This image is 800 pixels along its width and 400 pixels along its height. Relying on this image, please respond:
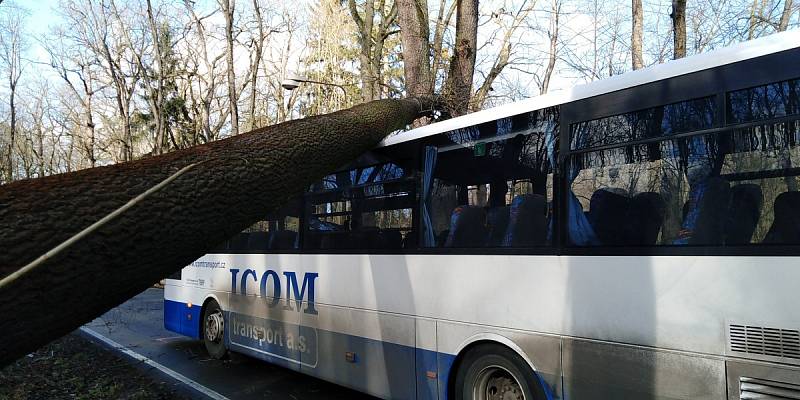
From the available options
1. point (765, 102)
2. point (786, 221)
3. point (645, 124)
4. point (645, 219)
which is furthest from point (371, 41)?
point (786, 221)

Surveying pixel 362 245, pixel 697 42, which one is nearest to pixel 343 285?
pixel 362 245

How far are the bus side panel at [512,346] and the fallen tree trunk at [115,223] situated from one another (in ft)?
6.40

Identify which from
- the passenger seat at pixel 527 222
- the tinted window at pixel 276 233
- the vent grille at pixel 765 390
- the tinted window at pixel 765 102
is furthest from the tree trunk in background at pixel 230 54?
the vent grille at pixel 765 390

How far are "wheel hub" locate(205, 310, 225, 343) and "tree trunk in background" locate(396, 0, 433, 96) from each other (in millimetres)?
6092

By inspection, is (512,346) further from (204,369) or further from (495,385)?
(204,369)

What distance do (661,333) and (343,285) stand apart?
11.2 feet

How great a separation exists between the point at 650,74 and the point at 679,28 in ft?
22.4

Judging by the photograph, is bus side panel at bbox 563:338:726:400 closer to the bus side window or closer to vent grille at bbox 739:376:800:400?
vent grille at bbox 739:376:800:400

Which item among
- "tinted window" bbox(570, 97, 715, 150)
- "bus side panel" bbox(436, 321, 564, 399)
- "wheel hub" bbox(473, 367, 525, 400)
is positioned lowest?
"wheel hub" bbox(473, 367, 525, 400)

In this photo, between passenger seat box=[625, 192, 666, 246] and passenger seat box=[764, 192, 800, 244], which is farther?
passenger seat box=[625, 192, 666, 246]

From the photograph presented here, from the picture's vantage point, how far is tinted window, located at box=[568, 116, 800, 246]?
316 cm

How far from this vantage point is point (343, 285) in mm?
6008

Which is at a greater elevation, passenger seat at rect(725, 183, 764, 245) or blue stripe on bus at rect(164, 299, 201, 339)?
passenger seat at rect(725, 183, 764, 245)

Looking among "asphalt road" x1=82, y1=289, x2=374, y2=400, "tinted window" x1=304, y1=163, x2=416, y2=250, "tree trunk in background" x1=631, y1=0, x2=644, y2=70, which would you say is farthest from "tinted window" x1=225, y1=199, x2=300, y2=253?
"tree trunk in background" x1=631, y1=0, x2=644, y2=70
